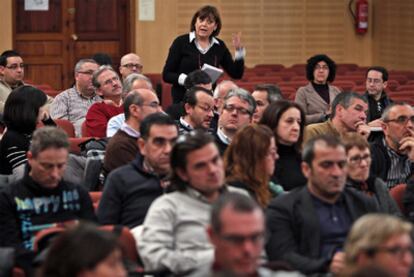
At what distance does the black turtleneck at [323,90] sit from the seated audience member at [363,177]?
5152 mm

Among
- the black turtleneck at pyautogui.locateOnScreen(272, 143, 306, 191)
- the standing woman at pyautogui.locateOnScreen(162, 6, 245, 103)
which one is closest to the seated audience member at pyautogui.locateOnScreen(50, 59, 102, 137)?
the standing woman at pyautogui.locateOnScreen(162, 6, 245, 103)

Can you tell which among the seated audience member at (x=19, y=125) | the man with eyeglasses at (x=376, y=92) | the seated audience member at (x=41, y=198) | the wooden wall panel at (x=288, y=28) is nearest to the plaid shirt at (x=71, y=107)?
the man with eyeglasses at (x=376, y=92)

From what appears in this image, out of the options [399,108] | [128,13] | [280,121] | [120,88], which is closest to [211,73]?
[120,88]

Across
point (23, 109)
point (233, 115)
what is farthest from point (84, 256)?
point (233, 115)

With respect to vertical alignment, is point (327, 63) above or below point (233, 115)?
above

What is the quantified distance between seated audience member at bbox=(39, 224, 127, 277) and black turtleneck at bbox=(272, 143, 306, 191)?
9.33 ft

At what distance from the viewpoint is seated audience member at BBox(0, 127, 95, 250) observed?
16.5 ft

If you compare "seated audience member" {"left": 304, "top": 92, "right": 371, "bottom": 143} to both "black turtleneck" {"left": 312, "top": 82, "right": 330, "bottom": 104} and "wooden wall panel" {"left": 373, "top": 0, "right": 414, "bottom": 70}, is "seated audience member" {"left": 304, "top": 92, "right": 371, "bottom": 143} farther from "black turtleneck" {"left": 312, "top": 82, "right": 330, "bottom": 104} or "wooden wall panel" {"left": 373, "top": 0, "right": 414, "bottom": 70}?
"wooden wall panel" {"left": 373, "top": 0, "right": 414, "bottom": 70}

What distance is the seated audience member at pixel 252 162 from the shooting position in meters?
5.41

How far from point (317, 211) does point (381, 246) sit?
126 cm

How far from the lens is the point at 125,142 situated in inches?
252

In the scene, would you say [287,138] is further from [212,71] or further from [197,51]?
[197,51]

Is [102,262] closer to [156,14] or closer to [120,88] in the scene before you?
[120,88]

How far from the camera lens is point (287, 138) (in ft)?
21.4
